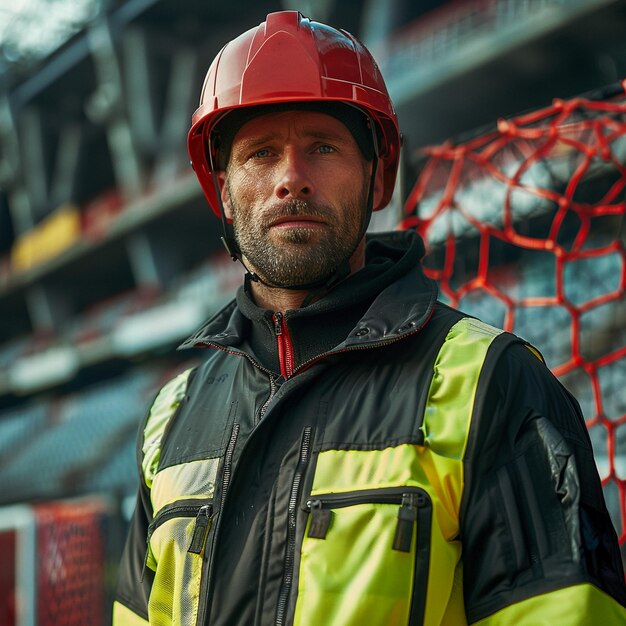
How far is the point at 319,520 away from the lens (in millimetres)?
1439

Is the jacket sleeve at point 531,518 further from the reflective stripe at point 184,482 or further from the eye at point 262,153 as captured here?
the eye at point 262,153

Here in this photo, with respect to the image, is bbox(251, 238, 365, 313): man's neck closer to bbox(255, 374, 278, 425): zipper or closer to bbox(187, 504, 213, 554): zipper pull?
bbox(255, 374, 278, 425): zipper

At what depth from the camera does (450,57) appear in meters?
12.7

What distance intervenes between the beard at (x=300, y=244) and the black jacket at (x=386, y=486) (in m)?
0.07

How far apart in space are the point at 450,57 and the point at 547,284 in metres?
7.79

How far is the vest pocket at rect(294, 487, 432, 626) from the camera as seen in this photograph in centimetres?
136

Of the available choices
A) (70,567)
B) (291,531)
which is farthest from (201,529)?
(70,567)

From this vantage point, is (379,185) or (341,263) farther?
(379,185)

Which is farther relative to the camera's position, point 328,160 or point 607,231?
point 607,231

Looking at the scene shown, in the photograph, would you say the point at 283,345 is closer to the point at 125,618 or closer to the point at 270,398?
the point at 270,398

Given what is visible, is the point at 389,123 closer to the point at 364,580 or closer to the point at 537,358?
the point at 537,358

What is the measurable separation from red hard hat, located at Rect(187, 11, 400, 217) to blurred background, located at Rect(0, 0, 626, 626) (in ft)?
3.32

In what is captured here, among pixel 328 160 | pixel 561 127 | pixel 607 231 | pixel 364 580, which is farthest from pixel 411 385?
pixel 607 231

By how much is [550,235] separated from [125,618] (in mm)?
2459
